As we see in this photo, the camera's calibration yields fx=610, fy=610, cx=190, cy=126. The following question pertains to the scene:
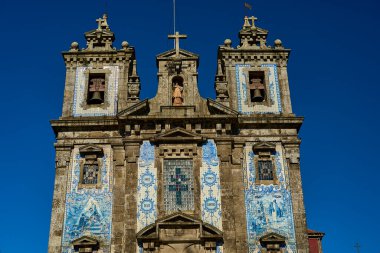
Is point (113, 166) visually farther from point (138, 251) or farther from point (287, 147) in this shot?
point (287, 147)

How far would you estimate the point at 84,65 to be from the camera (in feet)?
91.3

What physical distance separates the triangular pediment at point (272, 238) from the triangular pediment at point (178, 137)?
15.5 feet

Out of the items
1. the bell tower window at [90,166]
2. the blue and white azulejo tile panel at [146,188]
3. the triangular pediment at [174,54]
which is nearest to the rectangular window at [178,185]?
the blue and white azulejo tile panel at [146,188]

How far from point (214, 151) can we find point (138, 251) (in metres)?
5.17

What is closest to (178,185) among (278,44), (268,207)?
(268,207)

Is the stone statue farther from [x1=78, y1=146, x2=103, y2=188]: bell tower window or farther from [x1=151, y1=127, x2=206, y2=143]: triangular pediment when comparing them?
[x1=78, y1=146, x2=103, y2=188]: bell tower window

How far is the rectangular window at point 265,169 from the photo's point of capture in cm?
2491

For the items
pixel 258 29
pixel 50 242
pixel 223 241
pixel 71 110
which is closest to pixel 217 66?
pixel 258 29

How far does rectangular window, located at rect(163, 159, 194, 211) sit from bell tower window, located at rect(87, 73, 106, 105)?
458 centimetres

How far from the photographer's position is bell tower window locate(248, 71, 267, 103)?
2706cm

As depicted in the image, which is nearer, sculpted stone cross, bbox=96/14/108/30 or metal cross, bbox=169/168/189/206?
metal cross, bbox=169/168/189/206

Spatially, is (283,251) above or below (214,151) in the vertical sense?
below

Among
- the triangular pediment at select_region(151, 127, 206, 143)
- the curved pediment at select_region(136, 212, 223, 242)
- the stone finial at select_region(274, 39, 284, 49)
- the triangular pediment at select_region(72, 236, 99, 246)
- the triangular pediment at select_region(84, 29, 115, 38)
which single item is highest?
the triangular pediment at select_region(84, 29, 115, 38)

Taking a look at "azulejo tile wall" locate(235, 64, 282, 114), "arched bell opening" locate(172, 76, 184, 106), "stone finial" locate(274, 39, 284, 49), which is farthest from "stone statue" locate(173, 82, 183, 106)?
"stone finial" locate(274, 39, 284, 49)
